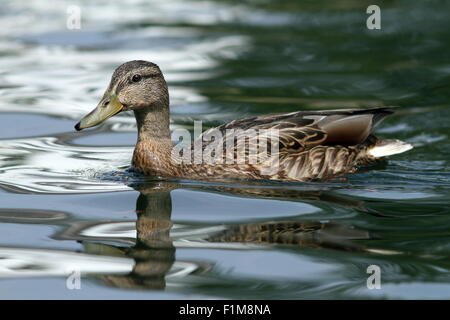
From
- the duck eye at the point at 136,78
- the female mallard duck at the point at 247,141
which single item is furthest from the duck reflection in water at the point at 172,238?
the duck eye at the point at 136,78

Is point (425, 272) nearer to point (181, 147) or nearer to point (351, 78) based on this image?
point (181, 147)

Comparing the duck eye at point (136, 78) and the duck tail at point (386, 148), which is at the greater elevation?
the duck eye at point (136, 78)

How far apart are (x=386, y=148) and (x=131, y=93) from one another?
2719 mm

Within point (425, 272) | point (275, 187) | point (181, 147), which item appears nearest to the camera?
point (425, 272)

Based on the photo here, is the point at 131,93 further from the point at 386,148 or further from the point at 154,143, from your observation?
the point at 386,148

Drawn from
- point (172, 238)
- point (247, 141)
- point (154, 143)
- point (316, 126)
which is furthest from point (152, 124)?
point (172, 238)

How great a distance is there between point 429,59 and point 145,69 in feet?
21.7

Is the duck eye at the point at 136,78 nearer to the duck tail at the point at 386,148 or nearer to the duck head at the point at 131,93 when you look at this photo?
the duck head at the point at 131,93

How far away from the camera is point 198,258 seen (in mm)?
6703

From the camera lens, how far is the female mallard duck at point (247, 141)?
893cm

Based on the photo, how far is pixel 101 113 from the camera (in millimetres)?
8750

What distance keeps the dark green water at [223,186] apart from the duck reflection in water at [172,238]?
0.06ft
